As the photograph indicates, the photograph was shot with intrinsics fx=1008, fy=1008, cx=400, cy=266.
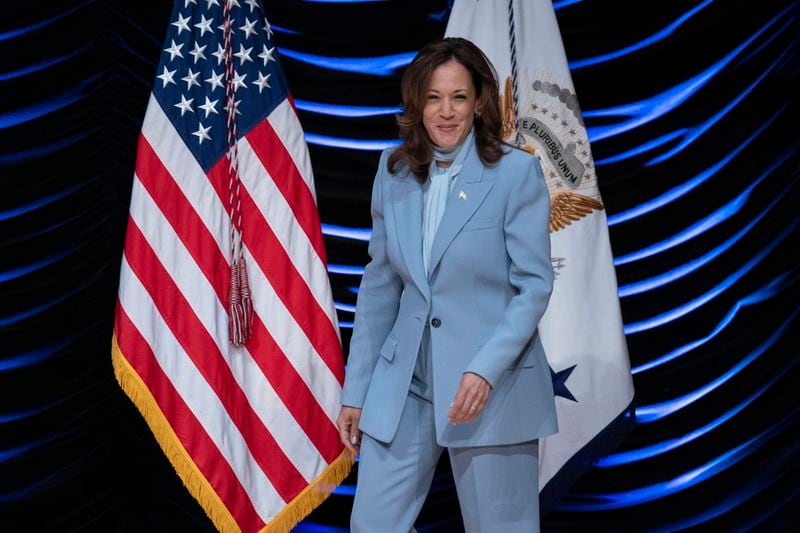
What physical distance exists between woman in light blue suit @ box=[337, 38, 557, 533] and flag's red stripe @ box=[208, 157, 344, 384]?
0.84 m

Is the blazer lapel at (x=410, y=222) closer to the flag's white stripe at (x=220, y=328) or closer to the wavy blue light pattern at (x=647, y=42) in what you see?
the flag's white stripe at (x=220, y=328)

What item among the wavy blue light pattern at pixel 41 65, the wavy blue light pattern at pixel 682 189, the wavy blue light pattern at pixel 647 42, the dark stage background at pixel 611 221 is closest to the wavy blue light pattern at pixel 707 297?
the dark stage background at pixel 611 221

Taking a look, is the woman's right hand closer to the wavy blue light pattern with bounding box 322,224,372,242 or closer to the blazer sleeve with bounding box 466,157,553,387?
the blazer sleeve with bounding box 466,157,553,387

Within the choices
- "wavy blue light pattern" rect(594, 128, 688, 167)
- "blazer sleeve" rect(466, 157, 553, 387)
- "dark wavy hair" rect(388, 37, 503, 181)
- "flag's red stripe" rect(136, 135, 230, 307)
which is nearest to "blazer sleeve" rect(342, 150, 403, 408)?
"dark wavy hair" rect(388, 37, 503, 181)

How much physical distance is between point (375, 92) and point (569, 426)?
132 cm


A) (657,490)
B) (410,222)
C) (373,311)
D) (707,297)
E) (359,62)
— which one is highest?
(359,62)

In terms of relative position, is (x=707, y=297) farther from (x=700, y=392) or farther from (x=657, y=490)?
(x=657, y=490)

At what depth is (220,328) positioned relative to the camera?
3102 millimetres

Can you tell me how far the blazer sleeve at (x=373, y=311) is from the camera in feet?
7.81

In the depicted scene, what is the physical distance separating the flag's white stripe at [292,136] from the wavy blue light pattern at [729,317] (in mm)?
1348

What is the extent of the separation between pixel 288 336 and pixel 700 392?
58.6 inches

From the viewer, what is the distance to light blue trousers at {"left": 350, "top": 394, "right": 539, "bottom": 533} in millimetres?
2158

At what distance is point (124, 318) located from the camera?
3021mm

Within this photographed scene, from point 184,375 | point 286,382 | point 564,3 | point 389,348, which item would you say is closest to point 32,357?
point 184,375
